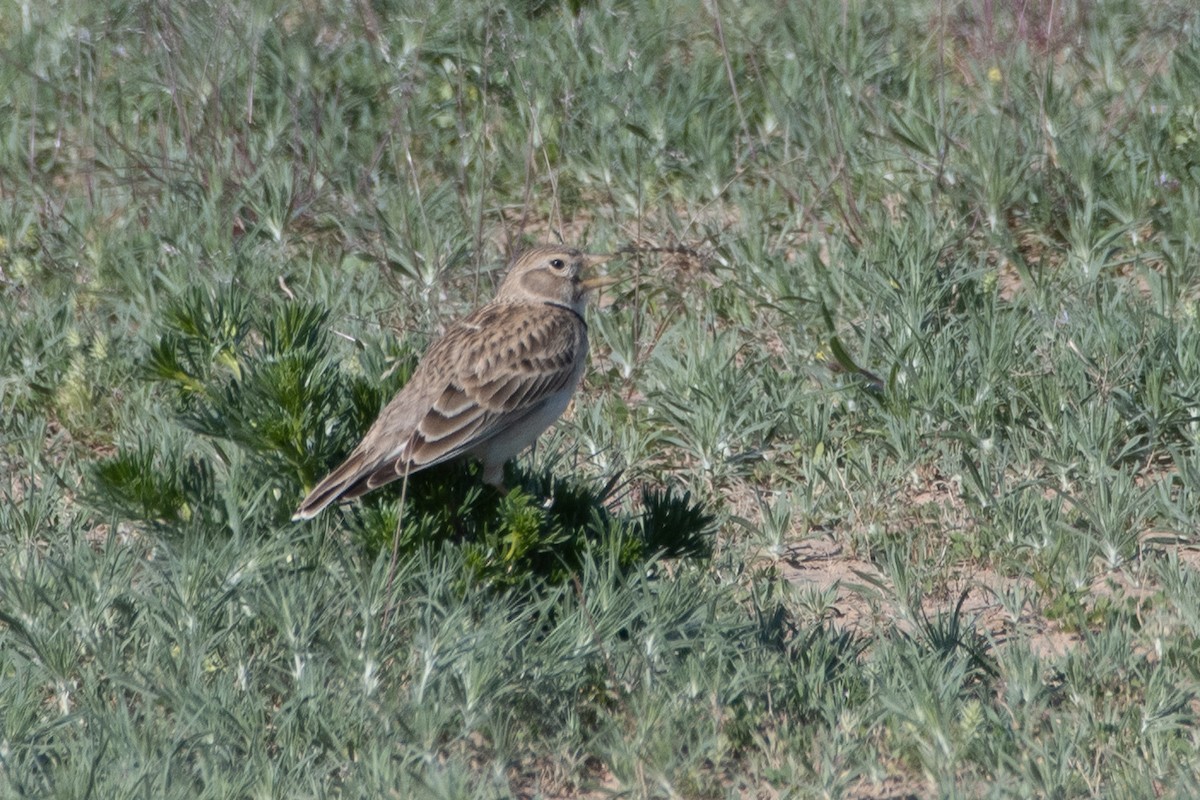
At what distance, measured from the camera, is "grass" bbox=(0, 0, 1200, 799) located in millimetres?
4371

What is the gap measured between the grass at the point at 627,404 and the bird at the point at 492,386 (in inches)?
5.4

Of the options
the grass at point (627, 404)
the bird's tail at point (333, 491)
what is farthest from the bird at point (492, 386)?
the grass at point (627, 404)

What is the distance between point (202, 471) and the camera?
512 cm

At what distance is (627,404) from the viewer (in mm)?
6801

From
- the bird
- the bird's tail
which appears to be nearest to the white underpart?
the bird

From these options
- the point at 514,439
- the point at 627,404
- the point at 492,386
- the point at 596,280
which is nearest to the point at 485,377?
the point at 492,386

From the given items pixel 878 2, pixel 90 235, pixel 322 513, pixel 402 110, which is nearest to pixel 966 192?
pixel 878 2

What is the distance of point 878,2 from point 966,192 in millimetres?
2094

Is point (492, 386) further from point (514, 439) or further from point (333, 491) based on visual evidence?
point (333, 491)

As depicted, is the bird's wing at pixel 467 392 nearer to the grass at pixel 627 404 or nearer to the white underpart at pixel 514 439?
the white underpart at pixel 514 439

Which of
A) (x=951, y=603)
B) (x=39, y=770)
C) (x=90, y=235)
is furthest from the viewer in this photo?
(x=90, y=235)

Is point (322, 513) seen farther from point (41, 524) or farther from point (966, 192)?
point (966, 192)

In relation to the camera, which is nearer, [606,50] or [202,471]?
[202,471]

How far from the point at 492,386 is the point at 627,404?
1263mm
